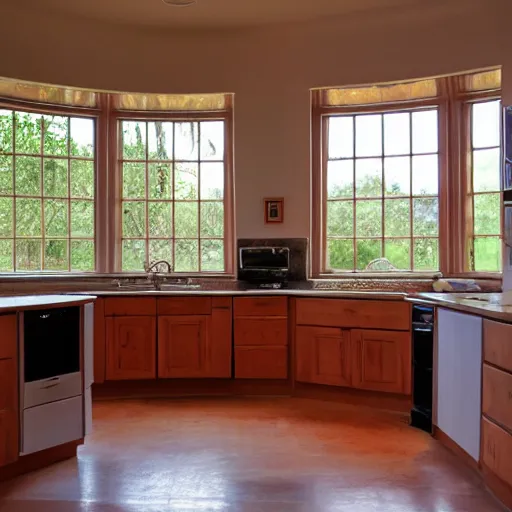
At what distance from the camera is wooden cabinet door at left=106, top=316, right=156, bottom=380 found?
4.32 m

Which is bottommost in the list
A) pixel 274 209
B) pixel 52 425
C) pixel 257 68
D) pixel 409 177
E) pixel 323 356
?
pixel 52 425

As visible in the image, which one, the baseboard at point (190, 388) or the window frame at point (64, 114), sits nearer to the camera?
the baseboard at point (190, 388)

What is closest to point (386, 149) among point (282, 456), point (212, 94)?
point (212, 94)

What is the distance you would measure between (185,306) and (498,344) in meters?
2.42

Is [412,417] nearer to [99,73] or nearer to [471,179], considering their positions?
[471,179]

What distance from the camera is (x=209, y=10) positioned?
4.54m

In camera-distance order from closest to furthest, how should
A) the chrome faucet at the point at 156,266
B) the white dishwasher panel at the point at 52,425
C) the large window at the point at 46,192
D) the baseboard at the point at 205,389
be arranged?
the white dishwasher panel at the point at 52,425, the baseboard at the point at 205,389, the large window at the point at 46,192, the chrome faucet at the point at 156,266

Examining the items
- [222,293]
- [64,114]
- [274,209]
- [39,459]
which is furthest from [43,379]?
[64,114]

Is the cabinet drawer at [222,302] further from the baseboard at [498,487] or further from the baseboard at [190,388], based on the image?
the baseboard at [498,487]

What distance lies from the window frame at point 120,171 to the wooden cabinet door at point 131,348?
30.6 inches

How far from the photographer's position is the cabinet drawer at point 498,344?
2.41 meters

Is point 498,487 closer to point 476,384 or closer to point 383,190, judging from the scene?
point 476,384

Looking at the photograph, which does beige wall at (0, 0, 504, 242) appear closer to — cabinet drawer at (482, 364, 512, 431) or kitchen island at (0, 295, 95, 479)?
kitchen island at (0, 295, 95, 479)

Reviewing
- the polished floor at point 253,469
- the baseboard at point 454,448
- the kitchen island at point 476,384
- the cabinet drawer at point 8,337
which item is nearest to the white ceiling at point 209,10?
the kitchen island at point 476,384
